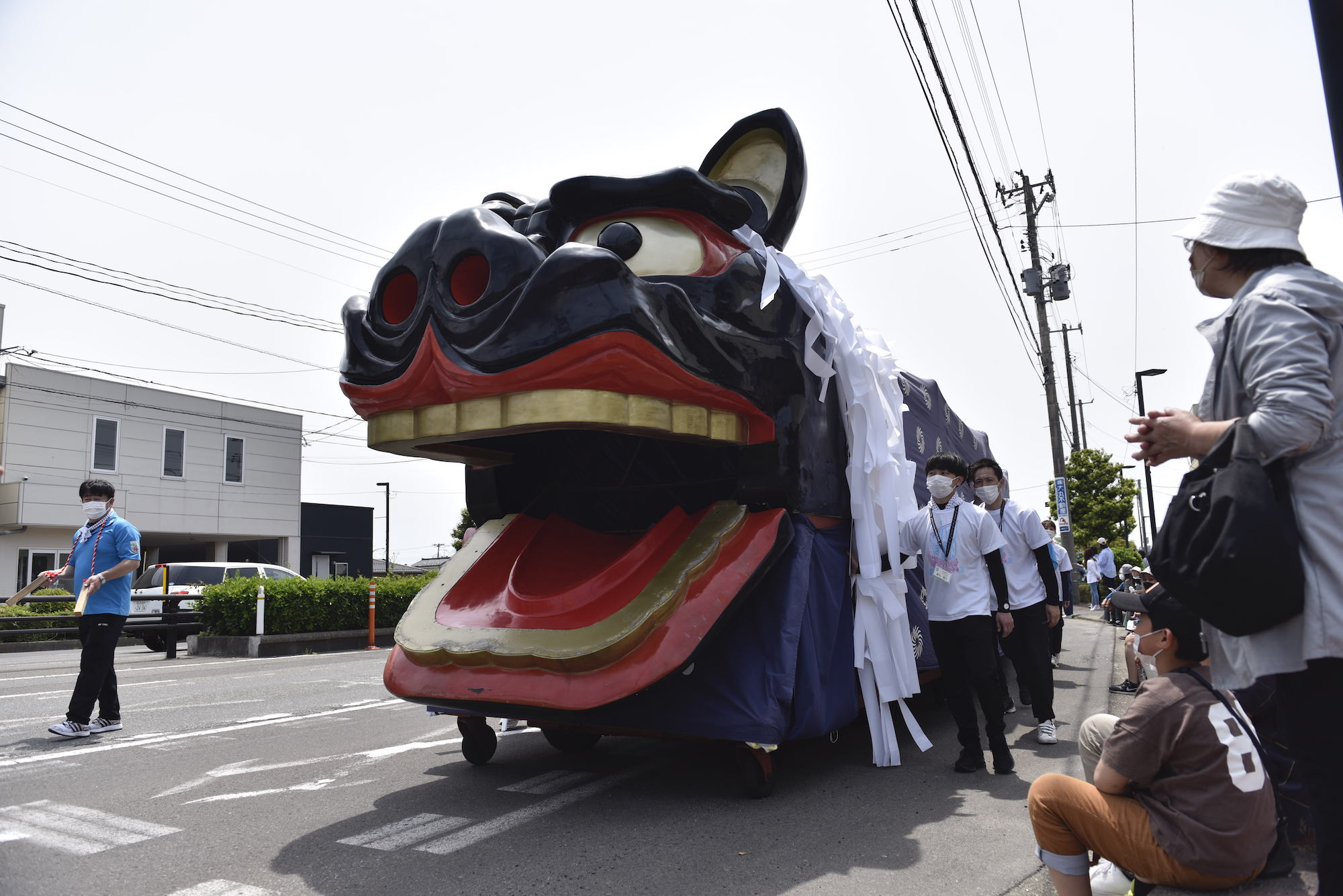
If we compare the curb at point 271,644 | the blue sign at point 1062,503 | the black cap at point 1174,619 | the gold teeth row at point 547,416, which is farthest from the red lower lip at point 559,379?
the blue sign at point 1062,503

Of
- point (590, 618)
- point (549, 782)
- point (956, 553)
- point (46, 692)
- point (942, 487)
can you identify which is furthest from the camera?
point (46, 692)

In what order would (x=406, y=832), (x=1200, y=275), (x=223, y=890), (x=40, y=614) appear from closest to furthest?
A: (x=1200, y=275) → (x=223, y=890) → (x=406, y=832) → (x=40, y=614)

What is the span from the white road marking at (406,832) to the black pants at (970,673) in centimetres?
255

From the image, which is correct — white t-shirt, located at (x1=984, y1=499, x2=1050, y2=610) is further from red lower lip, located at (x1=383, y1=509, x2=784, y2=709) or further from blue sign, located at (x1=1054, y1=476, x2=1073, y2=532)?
blue sign, located at (x1=1054, y1=476, x2=1073, y2=532)

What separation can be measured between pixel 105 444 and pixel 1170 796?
26287 mm

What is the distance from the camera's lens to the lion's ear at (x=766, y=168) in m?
4.79

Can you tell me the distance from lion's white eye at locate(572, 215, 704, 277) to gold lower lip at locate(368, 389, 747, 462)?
0.67m

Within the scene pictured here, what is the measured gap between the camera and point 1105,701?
7.17m

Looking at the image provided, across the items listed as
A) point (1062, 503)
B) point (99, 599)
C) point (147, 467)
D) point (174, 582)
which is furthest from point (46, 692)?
point (147, 467)

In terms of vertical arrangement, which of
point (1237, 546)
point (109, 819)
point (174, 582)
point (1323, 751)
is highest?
point (174, 582)

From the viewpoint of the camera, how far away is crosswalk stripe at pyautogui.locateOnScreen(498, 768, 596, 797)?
4312 millimetres

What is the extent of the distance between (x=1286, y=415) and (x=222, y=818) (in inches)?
165

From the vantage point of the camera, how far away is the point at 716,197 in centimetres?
424

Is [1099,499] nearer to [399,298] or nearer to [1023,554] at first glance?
[1023,554]
